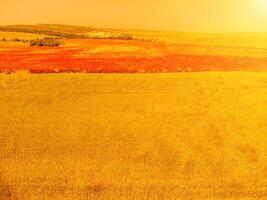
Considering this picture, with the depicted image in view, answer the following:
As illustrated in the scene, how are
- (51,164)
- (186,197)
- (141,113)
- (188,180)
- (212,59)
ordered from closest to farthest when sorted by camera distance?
(186,197) < (188,180) < (51,164) < (141,113) < (212,59)

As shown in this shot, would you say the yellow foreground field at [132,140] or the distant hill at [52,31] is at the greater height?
the yellow foreground field at [132,140]

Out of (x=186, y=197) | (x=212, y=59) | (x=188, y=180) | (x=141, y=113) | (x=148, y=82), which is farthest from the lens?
(x=212, y=59)

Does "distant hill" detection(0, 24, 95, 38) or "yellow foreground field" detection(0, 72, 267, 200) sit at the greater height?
"yellow foreground field" detection(0, 72, 267, 200)

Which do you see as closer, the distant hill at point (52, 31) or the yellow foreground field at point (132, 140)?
the yellow foreground field at point (132, 140)

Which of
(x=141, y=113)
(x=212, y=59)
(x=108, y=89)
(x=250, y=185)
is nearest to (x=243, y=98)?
(x=141, y=113)

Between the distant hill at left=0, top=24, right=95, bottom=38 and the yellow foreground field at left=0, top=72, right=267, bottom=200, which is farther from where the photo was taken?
the distant hill at left=0, top=24, right=95, bottom=38

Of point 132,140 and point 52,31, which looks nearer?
point 132,140

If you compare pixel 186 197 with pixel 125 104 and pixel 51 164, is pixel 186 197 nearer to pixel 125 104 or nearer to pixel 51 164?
pixel 51 164

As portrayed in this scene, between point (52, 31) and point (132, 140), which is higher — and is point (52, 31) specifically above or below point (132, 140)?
below
